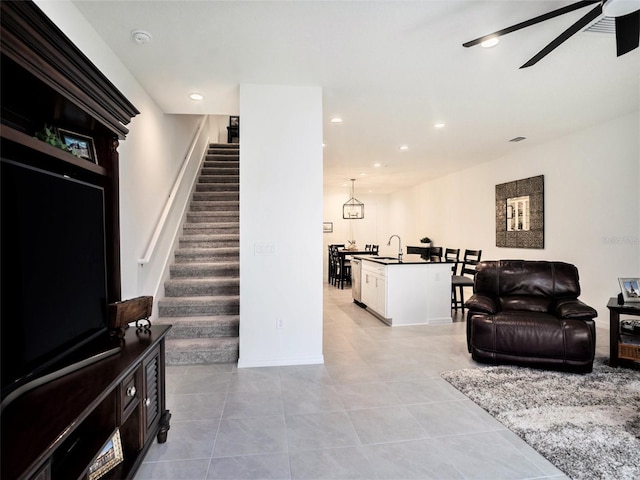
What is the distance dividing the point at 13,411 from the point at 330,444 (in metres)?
1.59

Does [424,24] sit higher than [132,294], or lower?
higher

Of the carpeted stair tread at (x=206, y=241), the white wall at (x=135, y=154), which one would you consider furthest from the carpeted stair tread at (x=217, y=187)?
the white wall at (x=135, y=154)


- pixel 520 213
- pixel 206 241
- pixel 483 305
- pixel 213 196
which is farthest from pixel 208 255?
pixel 520 213

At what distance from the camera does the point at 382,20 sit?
231 cm

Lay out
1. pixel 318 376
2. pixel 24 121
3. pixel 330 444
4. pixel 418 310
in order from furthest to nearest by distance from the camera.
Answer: pixel 418 310
pixel 318 376
pixel 330 444
pixel 24 121

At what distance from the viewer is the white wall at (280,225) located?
3.31 meters

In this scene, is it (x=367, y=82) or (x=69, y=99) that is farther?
(x=367, y=82)

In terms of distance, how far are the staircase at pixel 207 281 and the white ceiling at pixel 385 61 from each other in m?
1.80

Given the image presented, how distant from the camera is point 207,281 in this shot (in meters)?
4.29

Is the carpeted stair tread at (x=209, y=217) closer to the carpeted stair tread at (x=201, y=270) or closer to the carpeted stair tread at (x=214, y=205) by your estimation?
the carpeted stair tread at (x=214, y=205)

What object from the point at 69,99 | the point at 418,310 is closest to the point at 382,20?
the point at 69,99

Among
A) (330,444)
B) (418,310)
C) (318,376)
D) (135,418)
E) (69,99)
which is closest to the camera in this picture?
(69,99)

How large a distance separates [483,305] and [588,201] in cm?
271

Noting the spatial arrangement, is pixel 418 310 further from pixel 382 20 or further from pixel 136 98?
A: pixel 136 98
